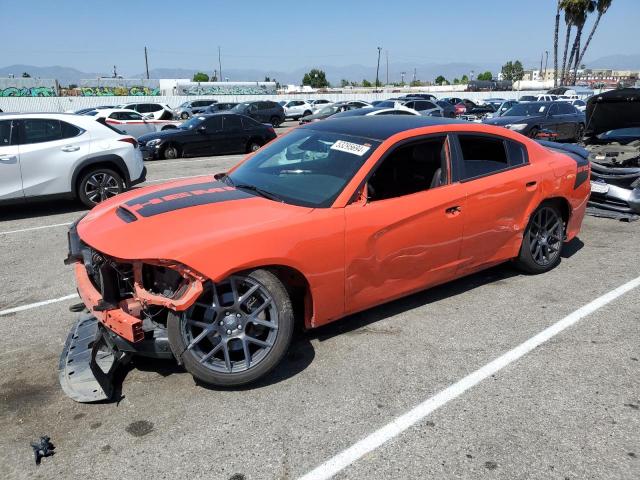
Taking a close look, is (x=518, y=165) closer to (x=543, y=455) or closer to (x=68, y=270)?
(x=543, y=455)

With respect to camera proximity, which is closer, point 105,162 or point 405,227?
point 405,227

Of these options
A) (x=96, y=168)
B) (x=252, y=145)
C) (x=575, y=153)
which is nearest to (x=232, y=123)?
(x=252, y=145)

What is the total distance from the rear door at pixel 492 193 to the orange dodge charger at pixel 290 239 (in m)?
0.01

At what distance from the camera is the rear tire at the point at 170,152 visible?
15414 millimetres

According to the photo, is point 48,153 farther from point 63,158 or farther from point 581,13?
point 581,13

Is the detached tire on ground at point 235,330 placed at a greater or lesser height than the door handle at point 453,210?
lesser

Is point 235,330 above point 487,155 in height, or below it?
below

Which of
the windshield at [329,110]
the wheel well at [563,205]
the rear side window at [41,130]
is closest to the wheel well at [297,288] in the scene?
the wheel well at [563,205]

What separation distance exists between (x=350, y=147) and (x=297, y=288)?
3.90 feet

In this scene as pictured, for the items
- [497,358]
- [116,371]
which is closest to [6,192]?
[116,371]

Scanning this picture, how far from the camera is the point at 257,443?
2.80 m

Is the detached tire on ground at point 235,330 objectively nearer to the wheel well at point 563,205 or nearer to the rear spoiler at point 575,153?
the wheel well at point 563,205

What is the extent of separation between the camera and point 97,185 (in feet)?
27.7

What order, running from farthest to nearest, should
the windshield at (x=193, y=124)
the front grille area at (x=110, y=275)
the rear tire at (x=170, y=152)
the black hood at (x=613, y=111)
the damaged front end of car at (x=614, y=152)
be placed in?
the windshield at (x=193, y=124)
the rear tire at (x=170, y=152)
the black hood at (x=613, y=111)
the damaged front end of car at (x=614, y=152)
the front grille area at (x=110, y=275)
